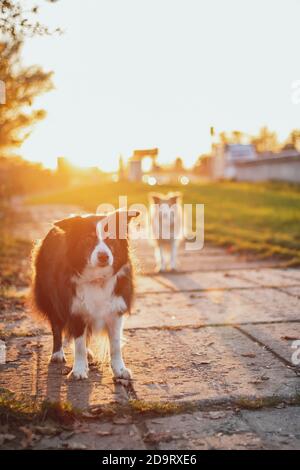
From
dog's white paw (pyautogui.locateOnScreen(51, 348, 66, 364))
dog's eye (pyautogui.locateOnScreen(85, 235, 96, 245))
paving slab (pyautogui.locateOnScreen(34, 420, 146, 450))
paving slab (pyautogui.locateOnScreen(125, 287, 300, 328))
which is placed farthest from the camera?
paving slab (pyautogui.locateOnScreen(125, 287, 300, 328))

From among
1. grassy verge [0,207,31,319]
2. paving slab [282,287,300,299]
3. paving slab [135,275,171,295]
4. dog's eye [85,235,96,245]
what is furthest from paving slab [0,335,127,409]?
paving slab [282,287,300,299]

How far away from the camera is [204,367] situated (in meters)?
4.21

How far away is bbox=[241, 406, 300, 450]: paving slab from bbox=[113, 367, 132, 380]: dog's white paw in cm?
88

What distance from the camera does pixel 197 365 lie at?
14.0 feet

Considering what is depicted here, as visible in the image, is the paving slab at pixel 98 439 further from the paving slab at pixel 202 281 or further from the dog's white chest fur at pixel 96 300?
the paving slab at pixel 202 281

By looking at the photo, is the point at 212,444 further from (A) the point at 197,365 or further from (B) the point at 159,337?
(B) the point at 159,337

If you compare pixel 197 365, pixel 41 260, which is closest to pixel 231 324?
pixel 197 365

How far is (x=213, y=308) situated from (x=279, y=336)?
1317mm

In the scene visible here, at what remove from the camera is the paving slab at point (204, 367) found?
12.2ft

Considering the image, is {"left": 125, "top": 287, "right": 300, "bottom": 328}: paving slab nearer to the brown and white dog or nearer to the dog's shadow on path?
the dog's shadow on path

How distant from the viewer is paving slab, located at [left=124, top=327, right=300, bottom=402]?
3709 mm

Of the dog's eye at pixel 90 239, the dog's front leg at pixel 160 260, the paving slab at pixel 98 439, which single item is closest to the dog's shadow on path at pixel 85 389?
the paving slab at pixel 98 439

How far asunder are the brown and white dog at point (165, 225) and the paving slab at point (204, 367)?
469cm

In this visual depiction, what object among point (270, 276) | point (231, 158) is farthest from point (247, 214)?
point (231, 158)
